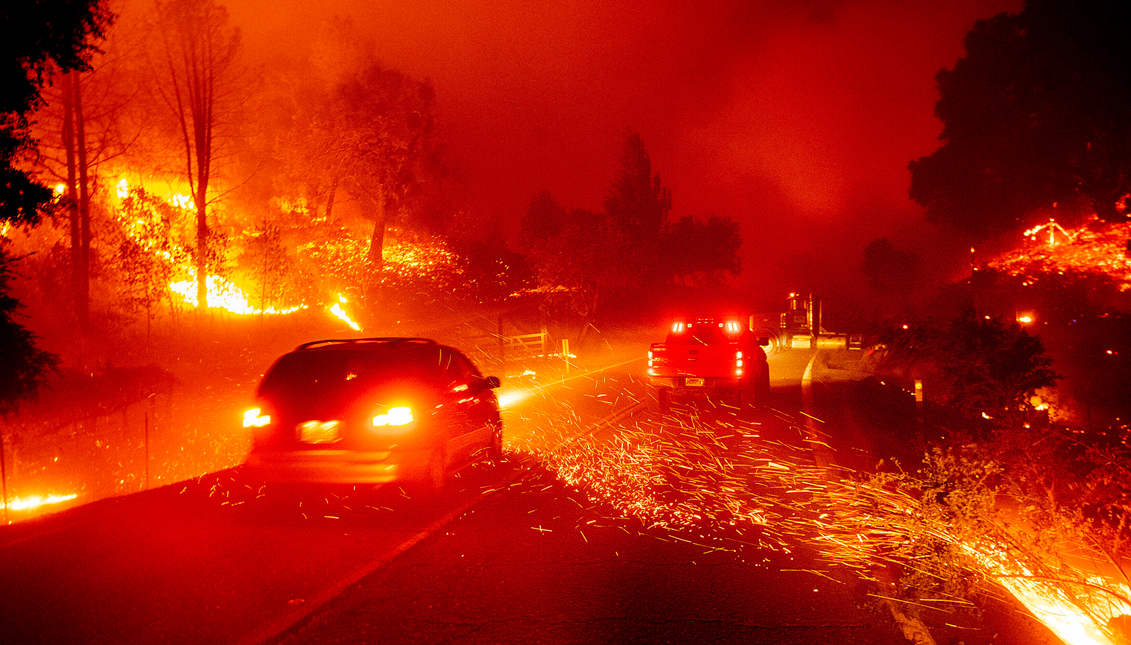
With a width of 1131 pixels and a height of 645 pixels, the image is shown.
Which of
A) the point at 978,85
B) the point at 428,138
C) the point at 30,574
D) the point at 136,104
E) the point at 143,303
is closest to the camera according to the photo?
the point at 30,574

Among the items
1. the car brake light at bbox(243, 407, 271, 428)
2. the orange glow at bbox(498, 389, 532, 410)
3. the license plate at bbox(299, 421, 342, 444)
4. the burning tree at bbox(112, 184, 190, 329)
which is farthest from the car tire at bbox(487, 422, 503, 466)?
A: the burning tree at bbox(112, 184, 190, 329)

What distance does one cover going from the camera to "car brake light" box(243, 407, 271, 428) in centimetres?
705

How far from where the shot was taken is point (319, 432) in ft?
22.6

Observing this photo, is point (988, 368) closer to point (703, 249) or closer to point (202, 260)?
point (202, 260)

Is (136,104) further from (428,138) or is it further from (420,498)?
(420,498)

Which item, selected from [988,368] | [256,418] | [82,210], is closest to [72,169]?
[82,210]

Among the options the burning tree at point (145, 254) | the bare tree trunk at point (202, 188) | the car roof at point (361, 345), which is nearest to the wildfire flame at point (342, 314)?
the bare tree trunk at point (202, 188)

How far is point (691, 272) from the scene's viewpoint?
86.2 meters

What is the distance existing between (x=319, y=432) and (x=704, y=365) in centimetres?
903

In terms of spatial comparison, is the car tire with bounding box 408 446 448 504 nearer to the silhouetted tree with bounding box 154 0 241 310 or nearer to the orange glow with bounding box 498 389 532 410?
the orange glow with bounding box 498 389 532 410

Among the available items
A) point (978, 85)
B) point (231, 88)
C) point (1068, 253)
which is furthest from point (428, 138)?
point (1068, 253)

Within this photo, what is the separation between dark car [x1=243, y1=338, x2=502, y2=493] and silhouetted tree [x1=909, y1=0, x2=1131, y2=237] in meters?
26.1

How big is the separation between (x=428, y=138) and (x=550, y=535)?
29.9 m

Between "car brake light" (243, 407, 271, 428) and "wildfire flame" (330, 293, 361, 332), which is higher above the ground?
"wildfire flame" (330, 293, 361, 332)
